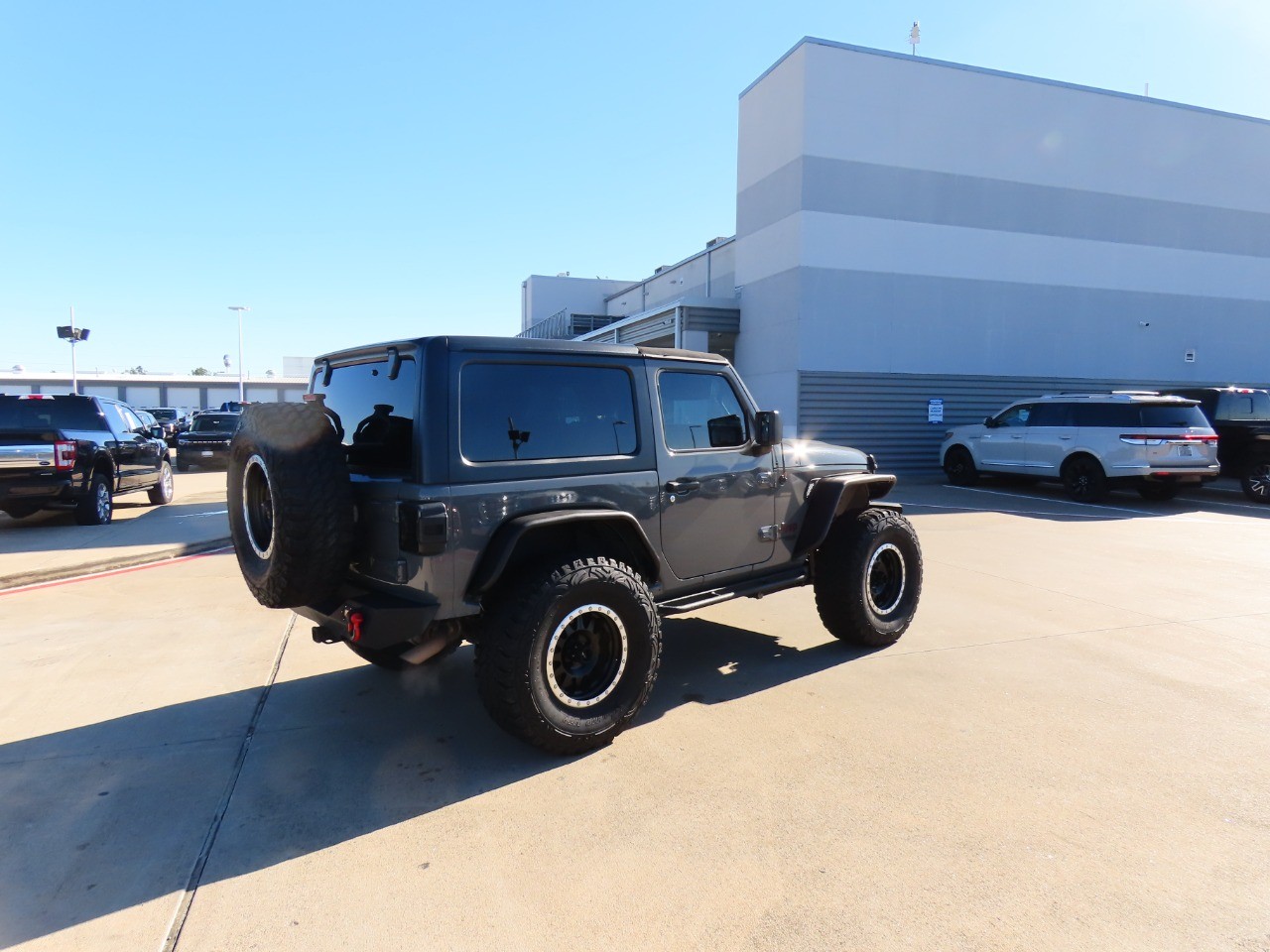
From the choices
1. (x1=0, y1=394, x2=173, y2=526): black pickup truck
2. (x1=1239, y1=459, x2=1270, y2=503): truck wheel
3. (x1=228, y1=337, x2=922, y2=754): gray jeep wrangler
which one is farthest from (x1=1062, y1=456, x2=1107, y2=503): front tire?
(x1=0, y1=394, x2=173, y2=526): black pickup truck

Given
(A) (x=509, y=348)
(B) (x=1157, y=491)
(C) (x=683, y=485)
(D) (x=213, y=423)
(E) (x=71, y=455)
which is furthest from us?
(D) (x=213, y=423)

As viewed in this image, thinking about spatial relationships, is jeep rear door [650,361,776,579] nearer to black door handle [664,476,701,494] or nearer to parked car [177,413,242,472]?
black door handle [664,476,701,494]

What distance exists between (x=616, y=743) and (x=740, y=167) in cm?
1758

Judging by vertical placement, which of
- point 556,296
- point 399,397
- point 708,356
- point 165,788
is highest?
point 556,296

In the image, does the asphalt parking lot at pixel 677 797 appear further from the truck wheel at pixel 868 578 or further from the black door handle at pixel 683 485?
the black door handle at pixel 683 485

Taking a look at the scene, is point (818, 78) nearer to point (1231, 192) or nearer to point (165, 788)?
point (1231, 192)

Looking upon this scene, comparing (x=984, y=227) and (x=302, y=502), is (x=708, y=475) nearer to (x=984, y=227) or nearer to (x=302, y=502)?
(x=302, y=502)

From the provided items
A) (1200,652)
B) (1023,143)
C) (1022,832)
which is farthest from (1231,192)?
(1022,832)

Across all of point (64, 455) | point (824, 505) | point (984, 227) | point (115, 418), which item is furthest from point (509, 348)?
point (984, 227)

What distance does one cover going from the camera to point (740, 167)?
61.2 ft

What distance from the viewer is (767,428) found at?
4469 mm

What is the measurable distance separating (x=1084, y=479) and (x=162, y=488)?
1583 cm

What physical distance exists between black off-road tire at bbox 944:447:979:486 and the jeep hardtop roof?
12980 mm

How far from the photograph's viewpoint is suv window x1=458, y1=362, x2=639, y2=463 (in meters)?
3.42
